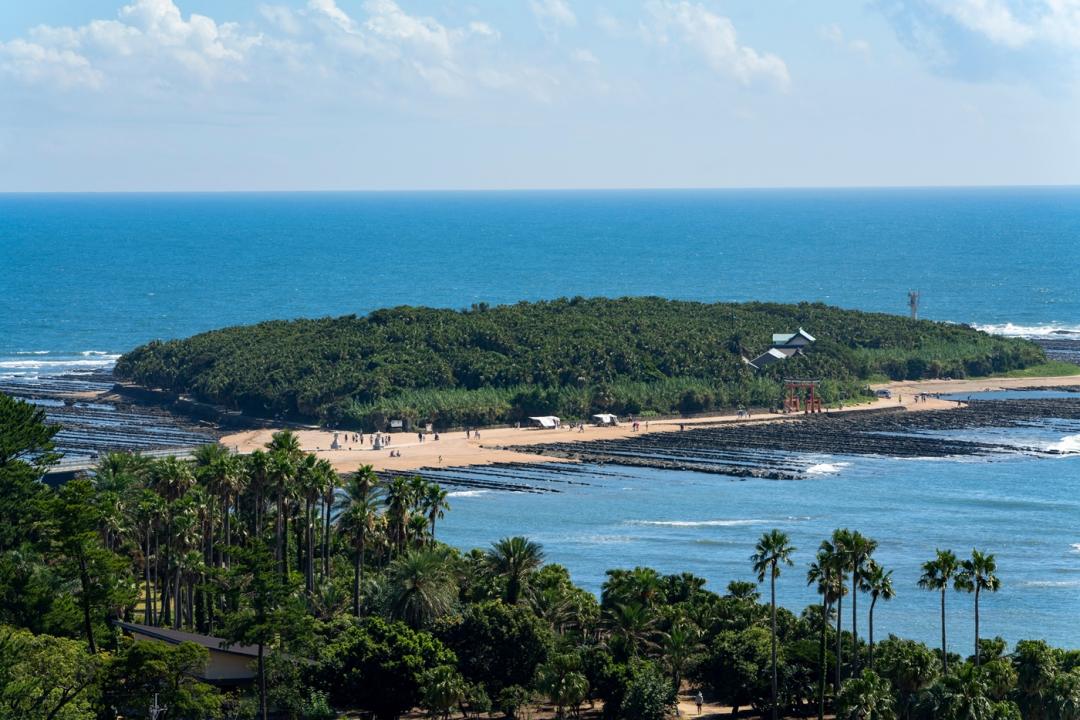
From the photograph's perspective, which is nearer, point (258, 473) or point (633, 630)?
point (633, 630)

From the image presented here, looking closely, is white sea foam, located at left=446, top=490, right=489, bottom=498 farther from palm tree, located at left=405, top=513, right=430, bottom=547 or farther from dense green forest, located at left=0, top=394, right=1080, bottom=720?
palm tree, located at left=405, top=513, right=430, bottom=547

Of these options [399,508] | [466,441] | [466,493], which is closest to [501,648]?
[399,508]

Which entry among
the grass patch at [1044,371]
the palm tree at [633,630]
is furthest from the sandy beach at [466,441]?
the palm tree at [633,630]

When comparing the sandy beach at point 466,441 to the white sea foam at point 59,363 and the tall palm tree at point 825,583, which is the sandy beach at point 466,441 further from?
the tall palm tree at point 825,583

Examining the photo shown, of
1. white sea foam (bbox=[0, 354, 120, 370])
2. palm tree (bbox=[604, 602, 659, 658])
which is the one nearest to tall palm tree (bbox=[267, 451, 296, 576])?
palm tree (bbox=[604, 602, 659, 658])

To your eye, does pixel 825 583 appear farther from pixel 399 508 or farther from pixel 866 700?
pixel 399 508

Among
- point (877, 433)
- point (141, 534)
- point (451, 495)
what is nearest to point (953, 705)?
point (141, 534)
